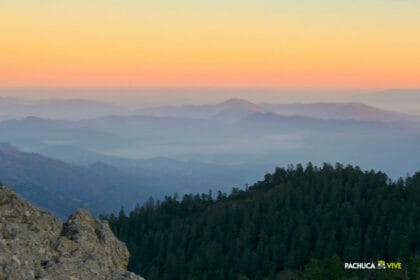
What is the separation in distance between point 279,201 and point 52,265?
577 feet

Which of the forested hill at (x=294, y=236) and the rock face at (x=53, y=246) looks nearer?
the rock face at (x=53, y=246)

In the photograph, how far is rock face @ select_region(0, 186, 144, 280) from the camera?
84.5ft

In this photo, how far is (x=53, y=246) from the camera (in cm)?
3020

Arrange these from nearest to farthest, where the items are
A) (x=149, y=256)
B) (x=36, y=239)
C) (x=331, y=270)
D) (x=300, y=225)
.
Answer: (x=36, y=239) → (x=331, y=270) → (x=300, y=225) → (x=149, y=256)

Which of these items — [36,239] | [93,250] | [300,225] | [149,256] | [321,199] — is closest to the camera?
[36,239]

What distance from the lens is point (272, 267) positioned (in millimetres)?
144625

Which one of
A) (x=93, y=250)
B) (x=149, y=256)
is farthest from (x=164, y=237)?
(x=93, y=250)

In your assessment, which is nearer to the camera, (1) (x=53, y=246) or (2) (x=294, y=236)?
(1) (x=53, y=246)

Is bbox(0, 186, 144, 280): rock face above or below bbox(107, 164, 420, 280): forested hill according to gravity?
above

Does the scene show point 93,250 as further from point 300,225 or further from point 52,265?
point 300,225

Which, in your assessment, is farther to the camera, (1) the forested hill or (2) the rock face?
(1) the forested hill

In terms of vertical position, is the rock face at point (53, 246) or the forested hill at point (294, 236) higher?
the rock face at point (53, 246)

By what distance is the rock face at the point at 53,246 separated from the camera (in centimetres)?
2577

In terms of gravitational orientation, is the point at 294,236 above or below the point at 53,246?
below
